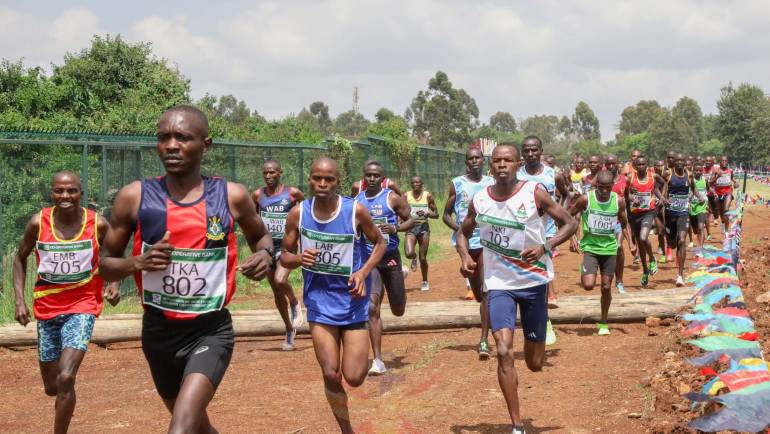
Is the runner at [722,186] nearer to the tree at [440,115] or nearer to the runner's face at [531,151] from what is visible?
the runner's face at [531,151]

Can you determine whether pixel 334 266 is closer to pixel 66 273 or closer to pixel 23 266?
pixel 66 273

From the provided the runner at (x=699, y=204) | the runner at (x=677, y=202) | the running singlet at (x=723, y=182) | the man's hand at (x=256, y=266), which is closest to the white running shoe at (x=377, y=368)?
the man's hand at (x=256, y=266)

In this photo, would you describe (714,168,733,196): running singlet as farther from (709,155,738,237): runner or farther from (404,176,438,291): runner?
(404,176,438,291): runner

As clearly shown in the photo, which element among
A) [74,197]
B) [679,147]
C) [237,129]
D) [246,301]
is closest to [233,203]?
[74,197]

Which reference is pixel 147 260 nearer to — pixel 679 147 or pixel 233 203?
pixel 233 203

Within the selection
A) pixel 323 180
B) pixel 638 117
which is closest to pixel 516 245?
pixel 323 180

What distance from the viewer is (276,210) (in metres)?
10.7

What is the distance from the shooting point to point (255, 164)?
1762 cm

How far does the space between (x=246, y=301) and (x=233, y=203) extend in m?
10.1

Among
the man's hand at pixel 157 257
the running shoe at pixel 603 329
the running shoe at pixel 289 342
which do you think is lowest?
the running shoe at pixel 289 342

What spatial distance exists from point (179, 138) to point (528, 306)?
11.1 feet

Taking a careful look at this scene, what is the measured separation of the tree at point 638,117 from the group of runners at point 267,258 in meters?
137

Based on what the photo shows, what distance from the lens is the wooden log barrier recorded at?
10.9 m

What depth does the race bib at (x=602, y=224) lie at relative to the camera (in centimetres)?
1102
